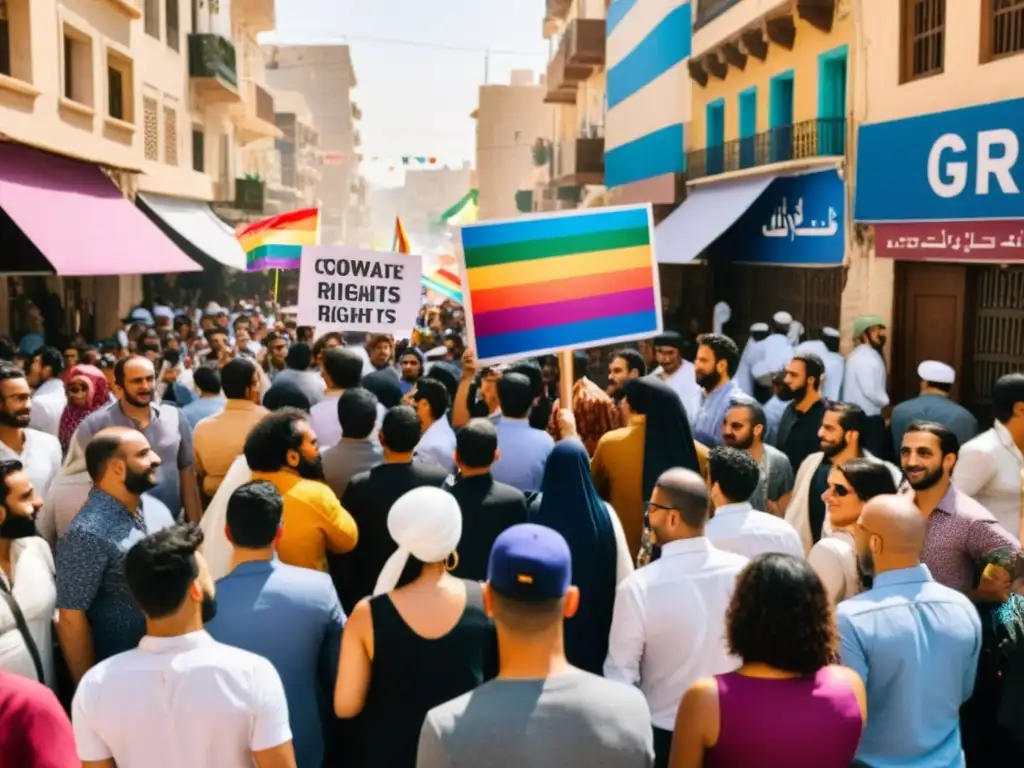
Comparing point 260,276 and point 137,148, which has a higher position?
point 137,148

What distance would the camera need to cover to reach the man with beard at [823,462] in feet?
17.3

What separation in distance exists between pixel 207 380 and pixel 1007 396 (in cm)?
461

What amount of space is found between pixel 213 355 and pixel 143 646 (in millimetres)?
8322

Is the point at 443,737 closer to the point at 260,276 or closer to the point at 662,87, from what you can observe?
the point at 662,87

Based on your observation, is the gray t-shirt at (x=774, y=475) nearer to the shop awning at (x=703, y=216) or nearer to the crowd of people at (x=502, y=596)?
the crowd of people at (x=502, y=596)

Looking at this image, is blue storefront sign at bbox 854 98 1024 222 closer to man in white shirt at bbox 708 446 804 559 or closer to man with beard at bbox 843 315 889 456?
man with beard at bbox 843 315 889 456

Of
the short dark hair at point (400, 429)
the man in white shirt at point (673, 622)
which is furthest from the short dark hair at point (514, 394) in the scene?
the man in white shirt at point (673, 622)

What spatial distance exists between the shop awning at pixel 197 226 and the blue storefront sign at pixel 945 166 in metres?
11.5

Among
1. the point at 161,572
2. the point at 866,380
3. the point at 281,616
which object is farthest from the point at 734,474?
the point at 866,380

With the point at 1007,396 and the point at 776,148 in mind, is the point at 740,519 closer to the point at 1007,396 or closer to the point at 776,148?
Result: the point at 1007,396

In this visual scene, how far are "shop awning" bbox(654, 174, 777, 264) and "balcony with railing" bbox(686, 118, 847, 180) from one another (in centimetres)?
26

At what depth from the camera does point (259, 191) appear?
3033 cm

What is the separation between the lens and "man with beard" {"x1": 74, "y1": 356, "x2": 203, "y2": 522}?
598 centimetres

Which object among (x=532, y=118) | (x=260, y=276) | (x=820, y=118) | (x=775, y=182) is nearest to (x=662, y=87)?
(x=775, y=182)
